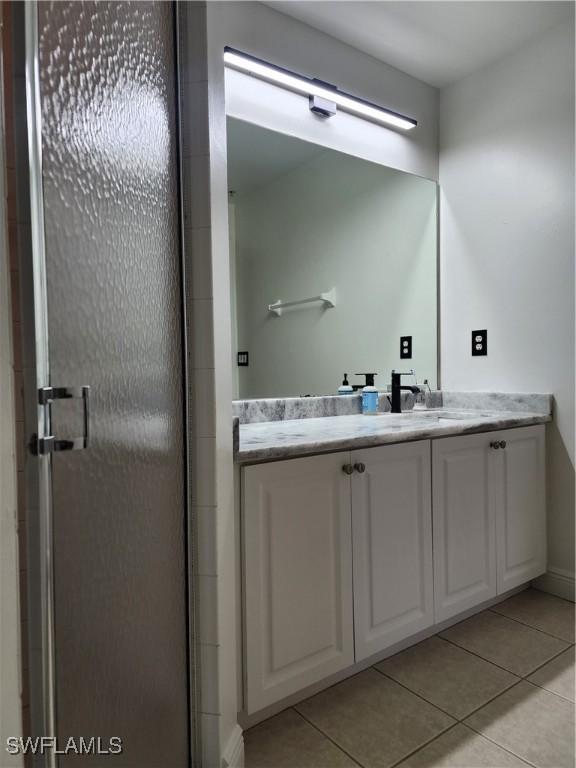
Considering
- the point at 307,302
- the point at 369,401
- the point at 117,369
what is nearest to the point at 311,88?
the point at 307,302

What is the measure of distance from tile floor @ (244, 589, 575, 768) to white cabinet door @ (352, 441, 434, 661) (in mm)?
130

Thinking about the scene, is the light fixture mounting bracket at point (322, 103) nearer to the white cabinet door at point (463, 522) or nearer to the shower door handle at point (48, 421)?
the white cabinet door at point (463, 522)

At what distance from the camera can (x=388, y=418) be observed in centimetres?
205

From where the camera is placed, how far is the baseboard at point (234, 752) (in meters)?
1.10

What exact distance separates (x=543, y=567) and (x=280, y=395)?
1.36m

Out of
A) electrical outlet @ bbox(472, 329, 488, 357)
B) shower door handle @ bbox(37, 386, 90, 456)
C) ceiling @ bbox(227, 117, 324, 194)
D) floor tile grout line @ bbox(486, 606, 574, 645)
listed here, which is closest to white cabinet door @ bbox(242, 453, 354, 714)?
shower door handle @ bbox(37, 386, 90, 456)

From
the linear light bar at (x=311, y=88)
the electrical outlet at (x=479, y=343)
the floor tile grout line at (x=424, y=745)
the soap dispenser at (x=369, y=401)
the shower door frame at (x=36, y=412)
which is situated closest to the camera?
the shower door frame at (x=36, y=412)

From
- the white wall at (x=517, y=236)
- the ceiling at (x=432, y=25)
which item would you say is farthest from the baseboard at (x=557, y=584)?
the ceiling at (x=432, y=25)

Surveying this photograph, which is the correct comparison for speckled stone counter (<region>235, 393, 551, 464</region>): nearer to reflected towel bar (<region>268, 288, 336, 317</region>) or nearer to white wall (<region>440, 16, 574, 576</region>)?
white wall (<region>440, 16, 574, 576</region>)

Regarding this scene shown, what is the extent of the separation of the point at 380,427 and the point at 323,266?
836mm

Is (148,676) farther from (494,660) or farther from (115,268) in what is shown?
(494,660)

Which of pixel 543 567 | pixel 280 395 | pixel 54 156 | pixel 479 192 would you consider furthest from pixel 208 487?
pixel 479 192

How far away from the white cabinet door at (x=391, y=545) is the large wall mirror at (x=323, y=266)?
62 cm

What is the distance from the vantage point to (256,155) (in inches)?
75.7
